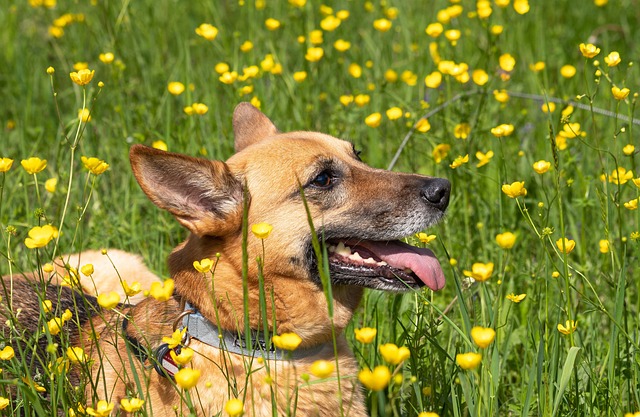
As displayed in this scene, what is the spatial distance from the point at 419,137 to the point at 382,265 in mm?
1821

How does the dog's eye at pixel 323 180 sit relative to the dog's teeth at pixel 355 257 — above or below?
above

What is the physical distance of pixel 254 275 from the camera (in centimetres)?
327

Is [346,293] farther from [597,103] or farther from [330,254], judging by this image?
[597,103]

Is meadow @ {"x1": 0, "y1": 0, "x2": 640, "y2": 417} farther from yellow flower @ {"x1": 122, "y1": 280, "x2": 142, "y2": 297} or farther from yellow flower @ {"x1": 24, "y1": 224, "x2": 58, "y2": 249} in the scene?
yellow flower @ {"x1": 122, "y1": 280, "x2": 142, "y2": 297}

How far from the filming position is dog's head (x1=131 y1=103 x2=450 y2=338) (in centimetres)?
331

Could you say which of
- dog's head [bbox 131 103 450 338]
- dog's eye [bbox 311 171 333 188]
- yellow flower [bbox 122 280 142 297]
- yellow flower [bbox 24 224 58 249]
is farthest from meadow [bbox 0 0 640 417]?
dog's eye [bbox 311 171 333 188]

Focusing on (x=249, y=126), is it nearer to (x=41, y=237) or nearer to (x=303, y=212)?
(x=303, y=212)

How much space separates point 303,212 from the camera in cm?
345

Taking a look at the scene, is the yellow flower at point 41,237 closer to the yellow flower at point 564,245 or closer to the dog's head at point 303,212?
the dog's head at point 303,212

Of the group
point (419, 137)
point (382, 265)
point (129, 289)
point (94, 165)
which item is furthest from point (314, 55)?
point (129, 289)

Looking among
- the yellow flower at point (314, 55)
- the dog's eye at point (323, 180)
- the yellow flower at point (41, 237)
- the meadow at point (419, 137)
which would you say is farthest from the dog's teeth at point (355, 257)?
the yellow flower at point (314, 55)

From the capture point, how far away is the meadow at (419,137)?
3.17 meters

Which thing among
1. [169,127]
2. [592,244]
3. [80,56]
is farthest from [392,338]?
[80,56]

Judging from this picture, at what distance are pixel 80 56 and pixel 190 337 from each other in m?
3.84
